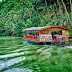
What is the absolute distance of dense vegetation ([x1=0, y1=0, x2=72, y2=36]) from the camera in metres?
35.2

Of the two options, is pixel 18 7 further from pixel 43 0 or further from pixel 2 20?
pixel 43 0

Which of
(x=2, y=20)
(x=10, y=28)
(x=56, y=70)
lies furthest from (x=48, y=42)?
(x=2, y=20)

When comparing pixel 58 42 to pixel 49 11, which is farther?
pixel 49 11

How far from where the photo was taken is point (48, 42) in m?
22.5

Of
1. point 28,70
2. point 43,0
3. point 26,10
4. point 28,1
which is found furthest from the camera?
point 26,10

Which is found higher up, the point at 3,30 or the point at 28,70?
the point at 3,30

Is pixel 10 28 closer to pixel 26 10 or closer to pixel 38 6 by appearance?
pixel 26 10

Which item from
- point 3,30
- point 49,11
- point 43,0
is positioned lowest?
point 3,30

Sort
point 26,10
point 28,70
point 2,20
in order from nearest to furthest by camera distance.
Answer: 1. point 28,70
2. point 26,10
3. point 2,20

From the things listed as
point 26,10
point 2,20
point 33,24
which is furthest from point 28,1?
point 2,20

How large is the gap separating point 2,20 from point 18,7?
31.5 ft

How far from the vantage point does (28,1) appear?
44312mm

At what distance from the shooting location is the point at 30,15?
48.9 meters

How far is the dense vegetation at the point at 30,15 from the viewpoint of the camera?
116 feet
